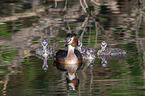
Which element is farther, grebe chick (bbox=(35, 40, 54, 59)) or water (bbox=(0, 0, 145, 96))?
grebe chick (bbox=(35, 40, 54, 59))

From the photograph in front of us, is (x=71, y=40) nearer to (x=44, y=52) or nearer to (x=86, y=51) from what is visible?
(x=86, y=51)

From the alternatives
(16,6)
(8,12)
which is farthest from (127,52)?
(16,6)

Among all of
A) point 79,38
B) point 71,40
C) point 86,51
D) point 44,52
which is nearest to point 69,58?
point 71,40

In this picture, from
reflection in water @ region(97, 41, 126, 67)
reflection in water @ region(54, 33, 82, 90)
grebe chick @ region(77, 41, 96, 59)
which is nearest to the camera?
reflection in water @ region(54, 33, 82, 90)

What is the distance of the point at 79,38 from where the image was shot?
12.9 metres

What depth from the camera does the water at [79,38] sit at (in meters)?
8.87

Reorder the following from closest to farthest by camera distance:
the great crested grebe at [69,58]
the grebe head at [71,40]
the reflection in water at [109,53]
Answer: the great crested grebe at [69,58] < the grebe head at [71,40] < the reflection in water at [109,53]

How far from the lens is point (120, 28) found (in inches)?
579

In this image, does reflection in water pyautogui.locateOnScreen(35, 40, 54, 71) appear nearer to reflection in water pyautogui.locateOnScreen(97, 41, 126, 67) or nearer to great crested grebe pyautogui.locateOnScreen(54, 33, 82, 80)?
great crested grebe pyautogui.locateOnScreen(54, 33, 82, 80)

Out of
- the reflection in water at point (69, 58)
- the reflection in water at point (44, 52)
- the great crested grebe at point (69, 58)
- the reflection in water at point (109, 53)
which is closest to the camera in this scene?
the reflection in water at point (69, 58)

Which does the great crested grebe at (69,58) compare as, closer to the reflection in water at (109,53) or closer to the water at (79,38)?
the water at (79,38)

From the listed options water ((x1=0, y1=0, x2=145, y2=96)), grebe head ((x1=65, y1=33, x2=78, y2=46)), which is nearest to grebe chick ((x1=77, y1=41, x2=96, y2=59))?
water ((x1=0, y1=0, x2=145, y2=96))

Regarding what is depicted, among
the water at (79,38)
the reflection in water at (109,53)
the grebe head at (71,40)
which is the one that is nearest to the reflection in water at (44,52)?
the water at (79,38)

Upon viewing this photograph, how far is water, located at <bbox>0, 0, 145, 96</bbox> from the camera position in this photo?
8.87 metres
